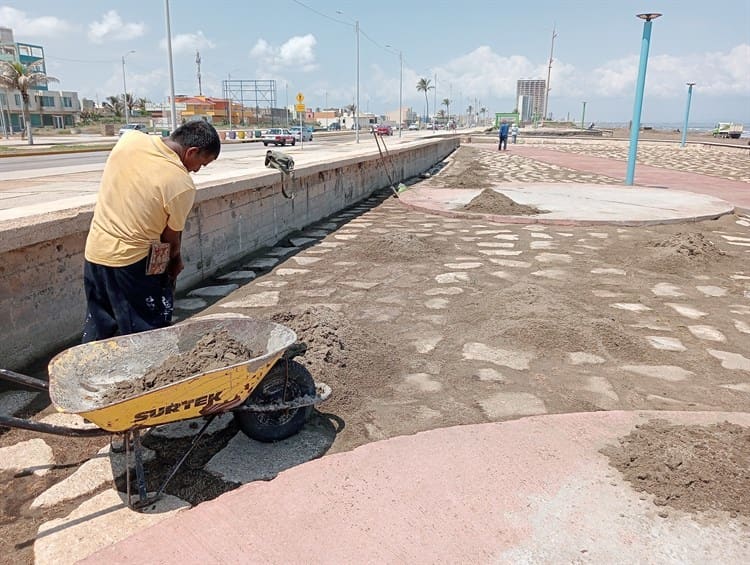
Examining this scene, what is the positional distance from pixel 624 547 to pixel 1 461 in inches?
114

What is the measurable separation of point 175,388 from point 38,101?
82.3m

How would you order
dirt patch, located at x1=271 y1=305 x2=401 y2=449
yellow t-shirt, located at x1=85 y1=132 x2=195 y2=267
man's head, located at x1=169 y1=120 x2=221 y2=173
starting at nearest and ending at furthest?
yellow t-shirt, located at x1=85 y1=132 x2=195 y2=267
man's head, located at x1=169 y1=120 x2=221 y2=173
dirt patch, located at x1=271 y1=305 x2=401 y2=449

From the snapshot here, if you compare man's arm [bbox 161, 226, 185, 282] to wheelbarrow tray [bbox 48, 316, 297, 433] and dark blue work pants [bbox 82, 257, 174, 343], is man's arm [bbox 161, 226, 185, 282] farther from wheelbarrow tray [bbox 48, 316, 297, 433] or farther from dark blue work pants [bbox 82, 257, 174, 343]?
wheelbarrow tray [bbox 48, 316, 297, 433]

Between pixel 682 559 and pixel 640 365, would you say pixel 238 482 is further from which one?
pixel 640 365

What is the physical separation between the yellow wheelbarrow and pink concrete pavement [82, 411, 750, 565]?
33 cm

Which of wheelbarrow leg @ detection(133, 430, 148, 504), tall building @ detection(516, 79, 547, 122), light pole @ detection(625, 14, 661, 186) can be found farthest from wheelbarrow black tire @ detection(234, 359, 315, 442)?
tall building @ detection(516, 79, 547, 122)

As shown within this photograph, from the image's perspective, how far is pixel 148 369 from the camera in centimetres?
310

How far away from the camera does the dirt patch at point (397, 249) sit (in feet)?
24.2

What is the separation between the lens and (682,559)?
2.25m

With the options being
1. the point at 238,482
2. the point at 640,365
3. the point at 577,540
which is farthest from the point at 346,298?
the point at 577,540

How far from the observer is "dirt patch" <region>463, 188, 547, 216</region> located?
1055 cm

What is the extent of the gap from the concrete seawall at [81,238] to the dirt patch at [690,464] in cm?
372

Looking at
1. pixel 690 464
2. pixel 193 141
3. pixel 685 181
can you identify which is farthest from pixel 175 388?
pixel 685 181

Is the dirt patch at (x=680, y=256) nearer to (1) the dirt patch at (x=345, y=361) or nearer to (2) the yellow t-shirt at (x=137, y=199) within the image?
(1) the dirt patch at (x=345, y=361)
